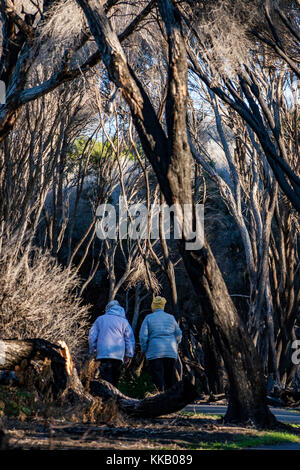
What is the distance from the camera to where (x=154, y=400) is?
26.5 ft

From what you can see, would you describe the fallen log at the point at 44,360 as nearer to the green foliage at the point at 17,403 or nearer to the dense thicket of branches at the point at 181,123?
the green foliage at the point at 17,403

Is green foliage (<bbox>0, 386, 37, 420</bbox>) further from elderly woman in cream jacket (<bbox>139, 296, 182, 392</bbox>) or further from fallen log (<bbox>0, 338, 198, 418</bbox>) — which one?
elderly woman in cream jacket (<bbox>139, 296, 182, 392</bbox>)

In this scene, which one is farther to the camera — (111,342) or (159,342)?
(159,342)

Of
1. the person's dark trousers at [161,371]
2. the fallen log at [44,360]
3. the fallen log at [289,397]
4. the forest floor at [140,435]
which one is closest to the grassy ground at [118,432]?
the forest floor at [140,435]

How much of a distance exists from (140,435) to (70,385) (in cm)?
188

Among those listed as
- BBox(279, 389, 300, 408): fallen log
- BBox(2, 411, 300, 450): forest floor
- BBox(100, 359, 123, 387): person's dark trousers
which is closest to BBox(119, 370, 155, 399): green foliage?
BBox(100, 359, 123, 387): person's dark trousers

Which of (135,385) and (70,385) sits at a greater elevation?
(70,385)

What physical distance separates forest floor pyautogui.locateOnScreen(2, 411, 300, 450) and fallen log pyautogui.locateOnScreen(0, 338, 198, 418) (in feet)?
0.73

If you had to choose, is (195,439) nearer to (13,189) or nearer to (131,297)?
(13,189)

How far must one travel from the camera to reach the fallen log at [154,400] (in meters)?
7.63

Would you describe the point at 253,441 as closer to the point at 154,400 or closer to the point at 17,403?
the point at 154,400

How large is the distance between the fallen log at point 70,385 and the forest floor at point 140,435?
22cm

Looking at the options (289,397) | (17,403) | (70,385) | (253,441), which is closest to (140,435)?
(253,441)

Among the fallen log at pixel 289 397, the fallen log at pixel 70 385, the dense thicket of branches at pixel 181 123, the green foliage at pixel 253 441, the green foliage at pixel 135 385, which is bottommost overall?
the green foliage at pixel 135 385
